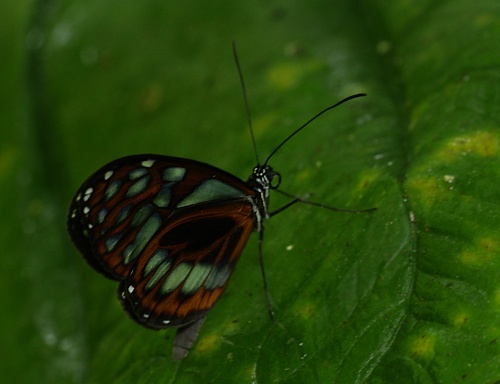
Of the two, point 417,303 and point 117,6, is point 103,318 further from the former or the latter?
point 117,6

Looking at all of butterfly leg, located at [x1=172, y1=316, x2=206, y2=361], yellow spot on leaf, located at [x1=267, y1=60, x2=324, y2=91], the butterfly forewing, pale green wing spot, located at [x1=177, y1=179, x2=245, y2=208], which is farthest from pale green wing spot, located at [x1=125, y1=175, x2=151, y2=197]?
yellow spot on leaf, located at [x1=267, y1=60, x2=324, y2=91]

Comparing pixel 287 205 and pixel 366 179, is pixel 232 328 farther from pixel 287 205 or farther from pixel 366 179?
pixel 366 179

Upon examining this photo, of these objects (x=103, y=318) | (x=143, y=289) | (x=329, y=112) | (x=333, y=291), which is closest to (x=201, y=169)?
(x=143, y=289)

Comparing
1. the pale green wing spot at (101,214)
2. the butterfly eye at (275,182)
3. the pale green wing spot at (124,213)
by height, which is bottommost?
the butterfly eye at (275,182)

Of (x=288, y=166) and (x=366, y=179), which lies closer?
(x=366, y=179)

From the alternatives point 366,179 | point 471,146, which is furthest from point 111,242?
point 471,146

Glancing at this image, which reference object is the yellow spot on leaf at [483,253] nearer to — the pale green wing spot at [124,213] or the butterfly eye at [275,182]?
the butterfly eye at [275,182]

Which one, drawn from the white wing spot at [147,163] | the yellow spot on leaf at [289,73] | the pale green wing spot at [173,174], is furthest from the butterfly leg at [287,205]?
the yellow spot on leaf at [289,73]
